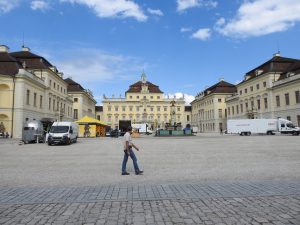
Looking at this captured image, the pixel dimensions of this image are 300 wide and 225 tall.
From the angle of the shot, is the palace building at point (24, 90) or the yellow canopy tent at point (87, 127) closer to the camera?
the palace building at point (24, 90)

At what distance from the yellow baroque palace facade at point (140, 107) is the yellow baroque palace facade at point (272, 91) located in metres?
41.0

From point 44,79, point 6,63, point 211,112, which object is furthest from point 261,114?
point 6,63

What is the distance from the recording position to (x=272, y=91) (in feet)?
173

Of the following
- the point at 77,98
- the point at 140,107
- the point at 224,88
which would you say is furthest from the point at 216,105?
the point at 77,98

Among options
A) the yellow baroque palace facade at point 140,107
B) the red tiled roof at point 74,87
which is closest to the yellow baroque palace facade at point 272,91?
the yellow baroque palace facade at point 140,107

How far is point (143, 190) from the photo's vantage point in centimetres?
681

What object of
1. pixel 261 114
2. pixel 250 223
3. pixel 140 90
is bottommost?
pixel 250 223

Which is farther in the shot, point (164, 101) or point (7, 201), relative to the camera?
point (164, 101)

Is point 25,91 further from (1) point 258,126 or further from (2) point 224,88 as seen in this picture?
(2) point 224,88

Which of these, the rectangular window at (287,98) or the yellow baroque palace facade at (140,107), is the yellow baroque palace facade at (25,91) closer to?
the rectangular window at (287,98)

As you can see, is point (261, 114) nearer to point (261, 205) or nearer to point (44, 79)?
point (44, 79)

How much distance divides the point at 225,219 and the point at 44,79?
4886 centimetres

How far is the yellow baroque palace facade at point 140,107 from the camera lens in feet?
341

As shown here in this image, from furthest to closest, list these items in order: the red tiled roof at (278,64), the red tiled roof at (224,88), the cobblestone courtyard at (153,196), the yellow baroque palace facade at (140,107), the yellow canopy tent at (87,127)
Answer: the yellow baroque palace facade at (140,107)
the red tiled roof at (224,88)
the red tiled roof at (278,64)
the yellow canopy tent at (87,127)
the cobblestone courtyard at (153,196)
